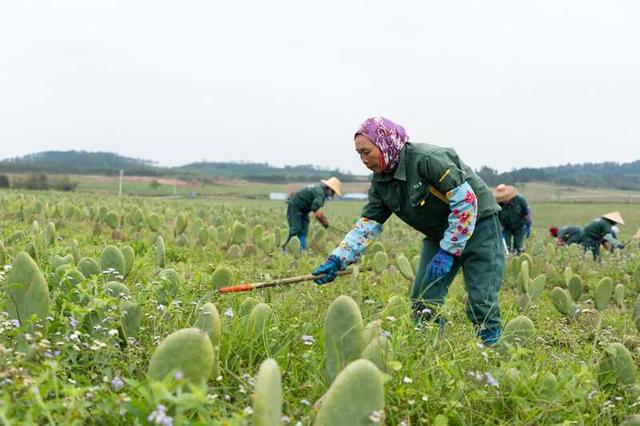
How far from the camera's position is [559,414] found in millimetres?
1731

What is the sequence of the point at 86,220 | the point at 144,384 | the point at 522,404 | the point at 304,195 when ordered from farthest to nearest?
the point at 86,220 → the point at 304,195 → the point at 522,404 → the point at 144,384

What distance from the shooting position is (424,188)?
113 inches

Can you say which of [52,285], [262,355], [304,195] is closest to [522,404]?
[262,355]

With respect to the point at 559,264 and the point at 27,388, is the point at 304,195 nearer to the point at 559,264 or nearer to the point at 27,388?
the point at 559,264

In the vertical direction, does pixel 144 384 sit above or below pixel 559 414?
above

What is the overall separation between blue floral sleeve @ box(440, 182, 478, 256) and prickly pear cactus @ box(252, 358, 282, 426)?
166 centimetres

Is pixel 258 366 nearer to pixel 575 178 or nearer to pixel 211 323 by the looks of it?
pixel 211 323

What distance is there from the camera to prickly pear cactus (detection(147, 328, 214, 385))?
1.50 metres

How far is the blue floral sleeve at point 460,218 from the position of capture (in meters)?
2.79

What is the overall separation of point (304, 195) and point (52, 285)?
509 centimetres

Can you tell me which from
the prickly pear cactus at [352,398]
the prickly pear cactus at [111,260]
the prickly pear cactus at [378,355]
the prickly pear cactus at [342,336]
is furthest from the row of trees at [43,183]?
the prickly pear cactus at [352,398]

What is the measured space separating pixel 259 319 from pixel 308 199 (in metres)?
5.47

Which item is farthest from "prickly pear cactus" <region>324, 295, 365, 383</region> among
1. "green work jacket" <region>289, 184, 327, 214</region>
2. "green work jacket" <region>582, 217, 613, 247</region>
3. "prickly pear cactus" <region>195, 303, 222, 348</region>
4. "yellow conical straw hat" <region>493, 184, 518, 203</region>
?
"green work jacket" <region>582, 217, 613, 247</region>

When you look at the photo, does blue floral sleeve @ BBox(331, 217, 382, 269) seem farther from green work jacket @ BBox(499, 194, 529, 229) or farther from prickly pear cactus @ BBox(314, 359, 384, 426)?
green work jacket @ BBox(499, 194, 529, 229)
